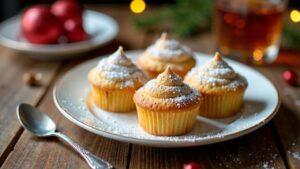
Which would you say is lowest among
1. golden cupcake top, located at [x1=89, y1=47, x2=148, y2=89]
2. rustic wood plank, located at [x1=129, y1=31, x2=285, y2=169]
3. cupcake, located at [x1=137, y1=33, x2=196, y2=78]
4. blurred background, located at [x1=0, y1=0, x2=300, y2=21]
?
blurred background, located at [x1=0, y1=0, x2=300, y2=21]

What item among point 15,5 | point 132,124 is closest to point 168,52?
point 132,124

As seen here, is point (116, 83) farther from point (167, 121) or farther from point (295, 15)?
point (295, 15)

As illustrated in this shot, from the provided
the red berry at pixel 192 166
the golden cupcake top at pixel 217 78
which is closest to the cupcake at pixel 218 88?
the golden cupcake top at pixel 217 78

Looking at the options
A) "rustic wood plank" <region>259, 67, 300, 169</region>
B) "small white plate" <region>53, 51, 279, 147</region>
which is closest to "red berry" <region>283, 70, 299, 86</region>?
"rustic wood plank" <region>259, 67, 300, 169</region>

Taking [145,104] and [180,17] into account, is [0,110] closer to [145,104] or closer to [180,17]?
[145,104]

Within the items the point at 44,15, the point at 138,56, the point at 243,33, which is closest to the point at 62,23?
the point at 44,15

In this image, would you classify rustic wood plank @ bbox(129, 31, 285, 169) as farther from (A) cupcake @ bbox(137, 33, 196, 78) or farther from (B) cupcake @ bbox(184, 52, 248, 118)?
(A) cupcake @ bbox(137, 33, 196, 78)
